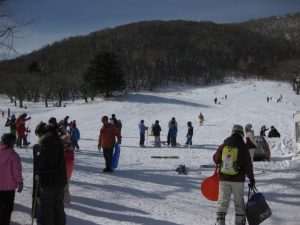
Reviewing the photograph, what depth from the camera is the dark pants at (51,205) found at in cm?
664

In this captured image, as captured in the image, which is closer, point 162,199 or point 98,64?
point 162,199

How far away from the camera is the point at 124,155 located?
18859mm

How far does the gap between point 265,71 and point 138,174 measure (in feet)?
512

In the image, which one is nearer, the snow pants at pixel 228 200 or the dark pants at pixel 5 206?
the dark pants at pixel 5 206

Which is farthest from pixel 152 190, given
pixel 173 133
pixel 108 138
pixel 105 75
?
pixel 105 75

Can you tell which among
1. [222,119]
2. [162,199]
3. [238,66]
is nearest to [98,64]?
[222,119]

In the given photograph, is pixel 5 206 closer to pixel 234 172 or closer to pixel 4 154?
pixel 4 154

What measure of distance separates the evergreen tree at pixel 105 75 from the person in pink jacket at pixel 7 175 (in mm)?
53845

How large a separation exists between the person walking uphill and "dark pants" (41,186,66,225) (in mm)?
2298

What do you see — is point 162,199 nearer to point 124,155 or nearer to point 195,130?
point 124,155

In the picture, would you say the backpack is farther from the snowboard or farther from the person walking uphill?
the snowboard

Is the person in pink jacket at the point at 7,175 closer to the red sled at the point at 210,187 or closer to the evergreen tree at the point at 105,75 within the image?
the red sled at the point at 210,187

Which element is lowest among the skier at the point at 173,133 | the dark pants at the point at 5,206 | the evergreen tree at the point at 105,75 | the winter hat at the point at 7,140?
the dark pants at the point at 5,206

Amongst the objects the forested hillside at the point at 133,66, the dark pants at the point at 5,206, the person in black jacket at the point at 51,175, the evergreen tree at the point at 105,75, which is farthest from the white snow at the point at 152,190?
the forested hillside at the point at 133,66
